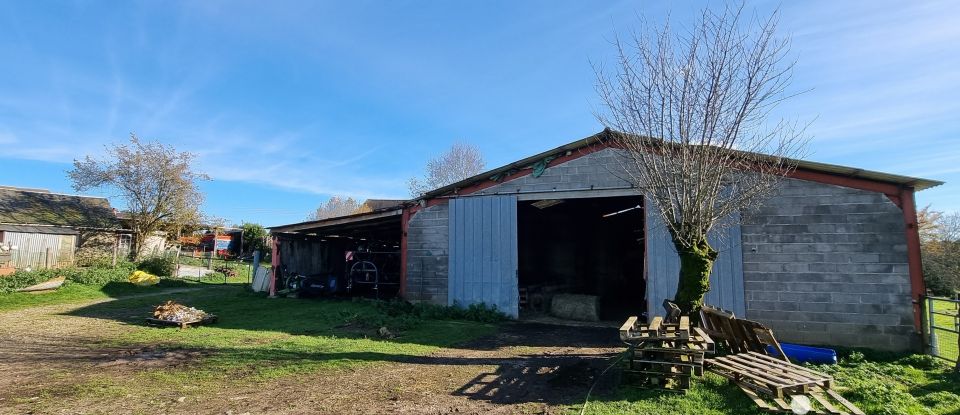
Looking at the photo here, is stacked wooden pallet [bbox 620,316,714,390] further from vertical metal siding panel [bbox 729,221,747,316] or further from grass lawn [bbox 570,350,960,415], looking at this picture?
vertical metal siding panel [bbox 729,221,747,316]

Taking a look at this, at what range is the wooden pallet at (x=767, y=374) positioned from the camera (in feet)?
16.4

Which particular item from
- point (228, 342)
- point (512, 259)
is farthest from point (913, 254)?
point (228, 342)

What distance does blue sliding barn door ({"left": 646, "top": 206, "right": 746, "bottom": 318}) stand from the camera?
967 centimetres

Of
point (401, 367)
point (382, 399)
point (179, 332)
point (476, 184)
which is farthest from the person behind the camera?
point (476, 184)

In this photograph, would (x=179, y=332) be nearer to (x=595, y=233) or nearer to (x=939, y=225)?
(x=595, y=233)

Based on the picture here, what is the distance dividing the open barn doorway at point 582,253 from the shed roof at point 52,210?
2338cm

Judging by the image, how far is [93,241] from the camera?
24.5 meters

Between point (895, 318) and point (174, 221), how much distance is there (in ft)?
99.6

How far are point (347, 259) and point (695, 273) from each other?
44.0 ft

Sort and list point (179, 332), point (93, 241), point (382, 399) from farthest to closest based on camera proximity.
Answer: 1. point (93, 241)
2. point (179, 332)
3. point (382, 399)

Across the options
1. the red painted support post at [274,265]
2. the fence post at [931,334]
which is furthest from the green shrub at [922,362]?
the red painted support post at [274,265]

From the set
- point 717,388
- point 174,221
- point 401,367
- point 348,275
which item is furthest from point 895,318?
point 174,221

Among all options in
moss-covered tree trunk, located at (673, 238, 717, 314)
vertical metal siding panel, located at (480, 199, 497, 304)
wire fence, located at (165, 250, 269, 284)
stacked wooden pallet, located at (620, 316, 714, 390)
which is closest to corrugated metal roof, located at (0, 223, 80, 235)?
wire fence, located at (165, 250, 269, 284)

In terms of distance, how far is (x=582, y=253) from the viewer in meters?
19.2
